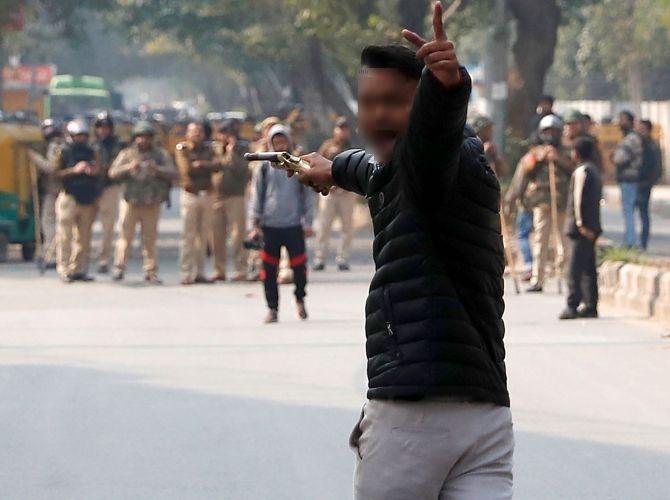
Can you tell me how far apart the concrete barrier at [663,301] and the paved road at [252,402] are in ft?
0.79

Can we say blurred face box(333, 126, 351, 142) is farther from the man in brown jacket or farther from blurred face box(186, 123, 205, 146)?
blurred face box(186, 123, 205, 146)

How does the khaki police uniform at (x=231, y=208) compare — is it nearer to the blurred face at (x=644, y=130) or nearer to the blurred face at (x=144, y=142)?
the blurred face at (x=144, y=142)

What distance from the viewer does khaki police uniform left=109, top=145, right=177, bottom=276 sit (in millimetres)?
18625

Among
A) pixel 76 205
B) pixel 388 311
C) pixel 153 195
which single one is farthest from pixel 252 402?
pixel 76 205

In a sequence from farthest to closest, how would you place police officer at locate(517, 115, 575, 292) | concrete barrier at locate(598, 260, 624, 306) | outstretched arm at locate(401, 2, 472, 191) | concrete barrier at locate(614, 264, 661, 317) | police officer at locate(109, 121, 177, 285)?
police officer at locate(109, 121, 177, 285) → police officer at locate(517, 115, 575, 292) → concrete barrier at locate(598, 260, 624, 306) → concrete barrier at locate(614, 264, 661, 317) → outstretched arm at locate(401, 2, 472, 191)

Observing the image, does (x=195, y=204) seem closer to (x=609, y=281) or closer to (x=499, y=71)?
(x=609, y=281)

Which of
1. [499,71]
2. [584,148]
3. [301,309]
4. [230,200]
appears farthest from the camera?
[499,71]

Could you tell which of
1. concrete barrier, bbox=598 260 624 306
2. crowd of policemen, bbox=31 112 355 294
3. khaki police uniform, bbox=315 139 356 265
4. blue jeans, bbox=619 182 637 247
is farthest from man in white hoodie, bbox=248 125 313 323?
blue jeans, bbox=619 182 637 247

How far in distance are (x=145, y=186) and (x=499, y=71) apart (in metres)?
8.10

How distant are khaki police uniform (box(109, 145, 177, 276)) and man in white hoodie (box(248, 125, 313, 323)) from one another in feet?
13.7

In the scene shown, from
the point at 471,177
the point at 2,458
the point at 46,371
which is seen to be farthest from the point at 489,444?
the point at 46,371

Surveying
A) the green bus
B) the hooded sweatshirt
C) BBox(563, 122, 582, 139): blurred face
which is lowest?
the hooded sweatshirt

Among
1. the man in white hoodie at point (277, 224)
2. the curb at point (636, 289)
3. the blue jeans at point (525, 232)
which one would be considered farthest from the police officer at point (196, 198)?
Result: the curb at point (636, 289)

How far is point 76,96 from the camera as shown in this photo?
2640 inches
